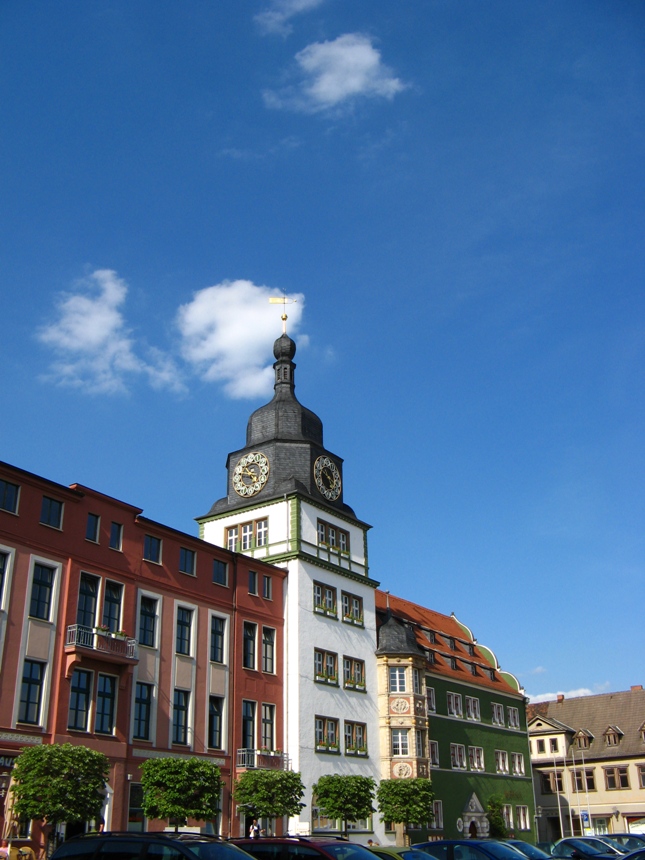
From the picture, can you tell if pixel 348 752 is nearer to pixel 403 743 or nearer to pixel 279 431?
pixel 403 743

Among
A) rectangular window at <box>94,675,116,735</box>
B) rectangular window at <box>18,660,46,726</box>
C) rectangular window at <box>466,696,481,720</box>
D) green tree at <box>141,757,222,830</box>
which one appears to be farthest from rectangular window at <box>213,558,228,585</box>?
rectangular window at <box>466,696,481,720</box>

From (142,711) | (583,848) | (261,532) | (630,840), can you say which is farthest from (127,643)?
(630,840)

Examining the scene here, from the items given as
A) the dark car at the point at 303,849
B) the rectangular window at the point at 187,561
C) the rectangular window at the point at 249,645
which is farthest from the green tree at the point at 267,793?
the dark car at the point at 303,849

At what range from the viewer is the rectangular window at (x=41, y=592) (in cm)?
3572

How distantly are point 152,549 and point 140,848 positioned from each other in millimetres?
26985

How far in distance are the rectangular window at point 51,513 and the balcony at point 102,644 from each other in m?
4.23

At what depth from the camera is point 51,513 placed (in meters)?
37.6

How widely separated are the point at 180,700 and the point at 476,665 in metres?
34.0

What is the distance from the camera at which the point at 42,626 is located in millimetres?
35531

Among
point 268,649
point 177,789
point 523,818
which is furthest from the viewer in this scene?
point 523,818

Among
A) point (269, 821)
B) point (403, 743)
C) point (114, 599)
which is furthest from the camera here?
point (403, 743)

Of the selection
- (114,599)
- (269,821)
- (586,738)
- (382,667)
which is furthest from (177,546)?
(586,738)

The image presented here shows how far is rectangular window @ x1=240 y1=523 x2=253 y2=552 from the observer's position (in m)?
53.7

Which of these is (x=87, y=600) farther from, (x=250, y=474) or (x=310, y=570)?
(x=250, y=474)
